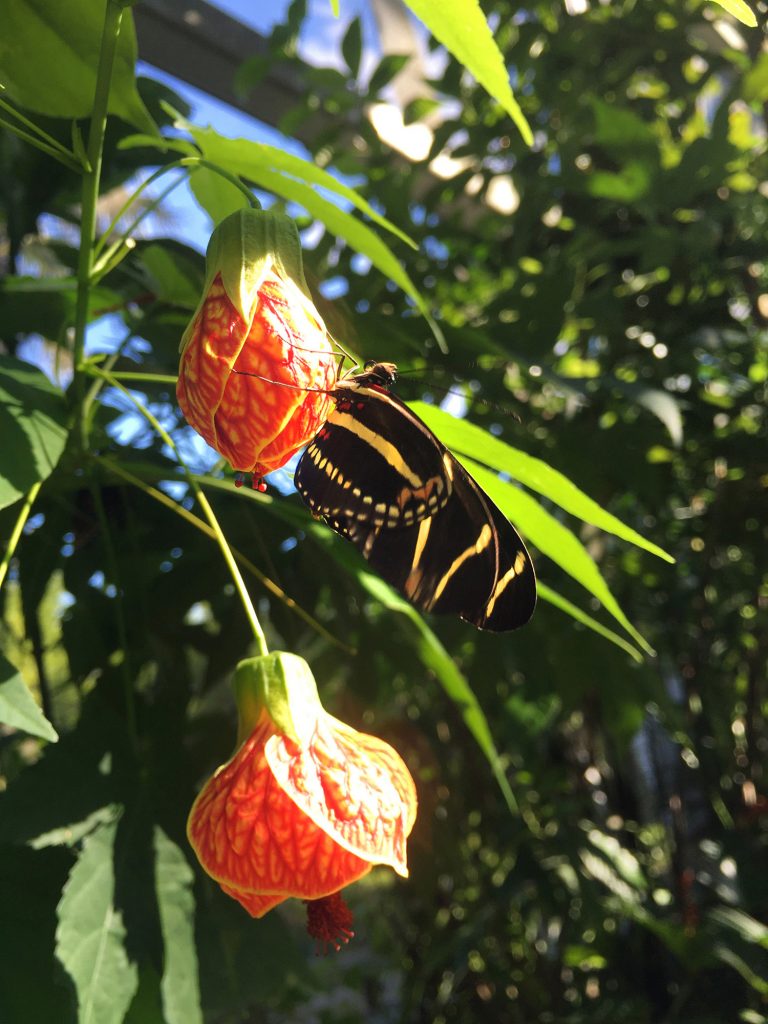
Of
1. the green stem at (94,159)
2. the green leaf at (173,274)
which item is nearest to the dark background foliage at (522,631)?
the green leaf at (173,274)

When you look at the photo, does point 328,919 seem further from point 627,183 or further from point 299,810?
point 627,183

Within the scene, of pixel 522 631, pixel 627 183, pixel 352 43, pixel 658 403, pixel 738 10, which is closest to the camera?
pixel 738 10

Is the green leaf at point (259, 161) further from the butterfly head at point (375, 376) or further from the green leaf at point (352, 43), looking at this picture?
the green leaf at point (352, 43)

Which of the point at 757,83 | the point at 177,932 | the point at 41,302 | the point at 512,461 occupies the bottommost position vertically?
the point at 177,932

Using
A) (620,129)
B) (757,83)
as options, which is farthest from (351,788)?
(757,83)

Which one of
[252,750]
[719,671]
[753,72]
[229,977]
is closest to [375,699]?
[229,977]
